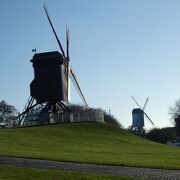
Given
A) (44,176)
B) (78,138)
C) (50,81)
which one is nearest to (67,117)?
(50,81)

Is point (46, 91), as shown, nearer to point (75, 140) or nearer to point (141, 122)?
point (75, 140)

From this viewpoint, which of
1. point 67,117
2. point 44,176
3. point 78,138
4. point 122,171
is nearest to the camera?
point 44,176

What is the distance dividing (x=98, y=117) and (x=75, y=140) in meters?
20.8

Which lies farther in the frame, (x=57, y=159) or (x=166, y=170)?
(x=57, y=159)

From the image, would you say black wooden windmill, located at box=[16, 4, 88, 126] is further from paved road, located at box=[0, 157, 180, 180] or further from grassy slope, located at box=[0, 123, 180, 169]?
paved road, located at box=[0, 157, 180, 180]

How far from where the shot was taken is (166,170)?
74.7ft

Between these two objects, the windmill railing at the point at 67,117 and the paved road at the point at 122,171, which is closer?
the paved road at the point at 122,171

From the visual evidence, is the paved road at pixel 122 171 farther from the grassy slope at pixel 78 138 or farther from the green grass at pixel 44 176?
the grassy slope at pixel 78 138

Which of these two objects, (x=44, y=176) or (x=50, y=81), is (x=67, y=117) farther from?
(x=44, y=176)

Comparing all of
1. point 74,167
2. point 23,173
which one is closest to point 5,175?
point 23,173

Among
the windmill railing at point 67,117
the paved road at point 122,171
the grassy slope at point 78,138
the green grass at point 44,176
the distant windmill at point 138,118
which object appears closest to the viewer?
the green grass at point 44,176

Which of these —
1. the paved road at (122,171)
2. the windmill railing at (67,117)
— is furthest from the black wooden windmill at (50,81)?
the paved road at (122,171)

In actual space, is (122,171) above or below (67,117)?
below

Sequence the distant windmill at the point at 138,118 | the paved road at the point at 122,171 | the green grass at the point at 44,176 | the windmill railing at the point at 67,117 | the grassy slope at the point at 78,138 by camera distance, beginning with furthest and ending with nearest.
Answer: the distant windmill at the point at 138,118 → the windmill railing at the point at 67,117 → the grassy slope at the point at 78,138 → the paved road at the point at 122,171 → the green grass at the point at 44,176
